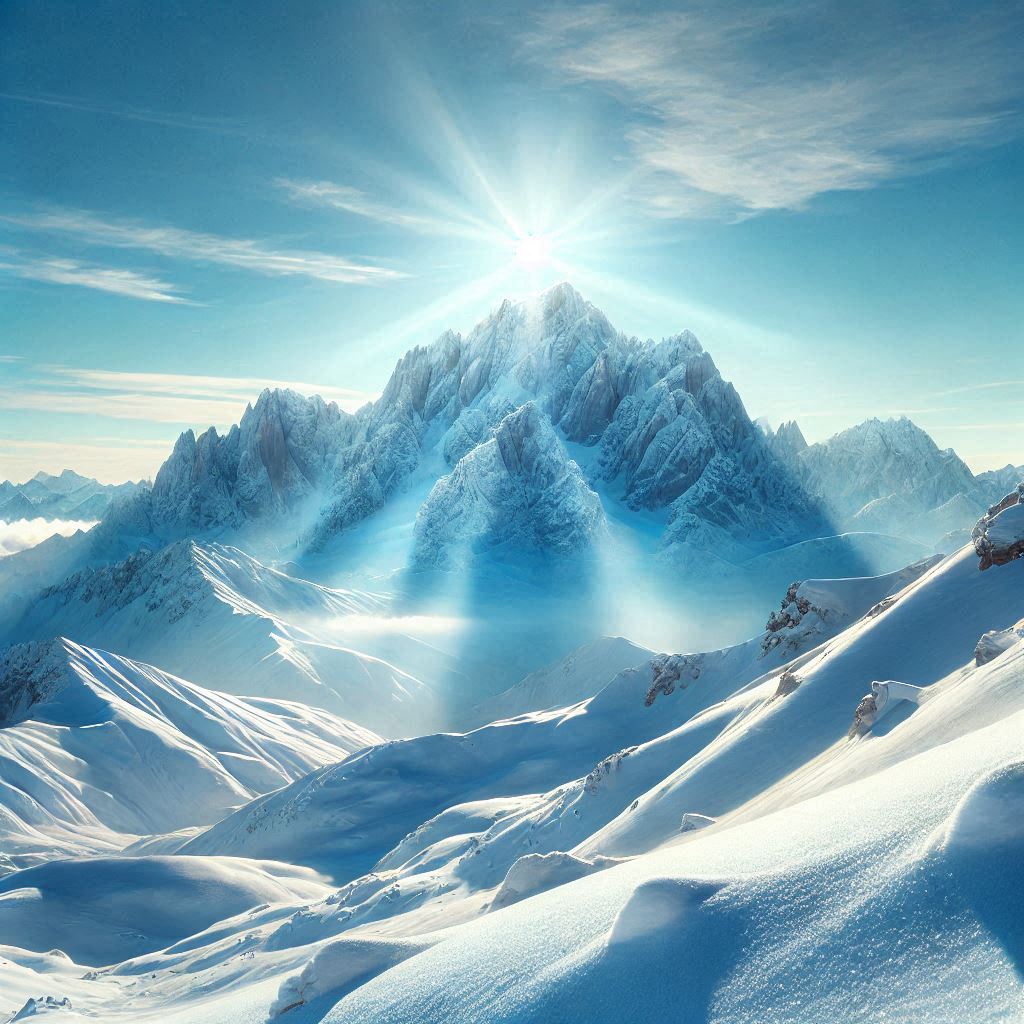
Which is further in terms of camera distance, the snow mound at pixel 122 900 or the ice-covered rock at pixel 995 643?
the snow mound at pixel 122 900

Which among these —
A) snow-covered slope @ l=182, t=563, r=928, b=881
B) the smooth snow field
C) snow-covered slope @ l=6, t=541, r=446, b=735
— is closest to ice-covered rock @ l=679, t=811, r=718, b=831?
the smooth snow field

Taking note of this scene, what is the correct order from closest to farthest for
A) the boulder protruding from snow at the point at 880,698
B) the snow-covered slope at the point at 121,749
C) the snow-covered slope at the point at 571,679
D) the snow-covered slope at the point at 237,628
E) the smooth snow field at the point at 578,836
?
the smooth snow field at the point at 578,836 → the boulder protruding from snow at the point at 880,698 → the snow-covered slope at the point at 121,749 → the snow-covered slope at the point at 571,679 → the snow-covered slope at the point at 237,628

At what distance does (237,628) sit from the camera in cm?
11844

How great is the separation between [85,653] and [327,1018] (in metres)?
80.0

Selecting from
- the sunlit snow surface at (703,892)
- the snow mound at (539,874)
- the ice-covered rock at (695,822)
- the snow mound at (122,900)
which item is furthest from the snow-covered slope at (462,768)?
the snow mound at (539,874)

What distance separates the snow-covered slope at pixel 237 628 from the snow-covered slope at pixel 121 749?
17.2m

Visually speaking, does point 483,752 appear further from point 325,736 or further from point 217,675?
point 217,675

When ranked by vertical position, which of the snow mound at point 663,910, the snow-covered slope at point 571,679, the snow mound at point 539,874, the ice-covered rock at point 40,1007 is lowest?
the snow-covered slope at point 571,679

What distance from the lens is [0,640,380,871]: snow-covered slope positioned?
5525 cm

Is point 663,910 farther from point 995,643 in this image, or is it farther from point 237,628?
point 237,628

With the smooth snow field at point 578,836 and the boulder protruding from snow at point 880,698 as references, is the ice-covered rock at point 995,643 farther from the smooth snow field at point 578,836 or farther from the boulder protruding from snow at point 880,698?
the boulder protruding from snow at point 880,698

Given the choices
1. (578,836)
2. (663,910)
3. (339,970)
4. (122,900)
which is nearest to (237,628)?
(122,900)

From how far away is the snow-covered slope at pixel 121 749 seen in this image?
55.2 m

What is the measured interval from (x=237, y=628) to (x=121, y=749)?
54.8 meters
